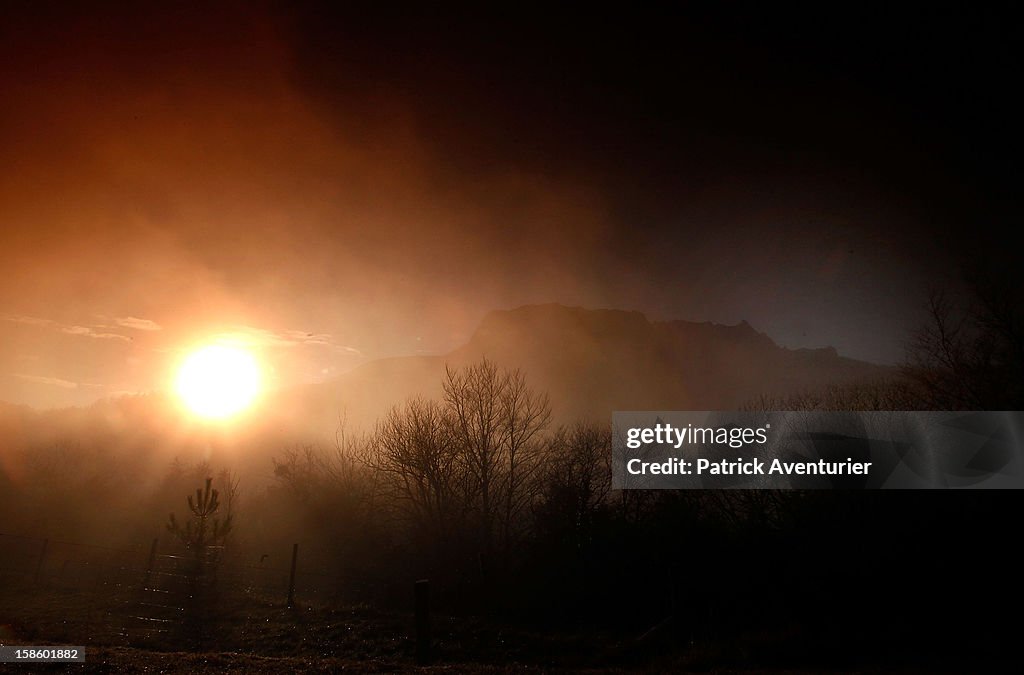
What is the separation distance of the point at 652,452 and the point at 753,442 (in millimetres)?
4983

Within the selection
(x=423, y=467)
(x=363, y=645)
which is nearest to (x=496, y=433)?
(x=423, y=467)

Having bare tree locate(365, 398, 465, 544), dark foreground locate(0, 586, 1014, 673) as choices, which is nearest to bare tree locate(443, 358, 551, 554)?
bare tree locate(365, 398, 465, 544)

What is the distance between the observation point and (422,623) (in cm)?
1040

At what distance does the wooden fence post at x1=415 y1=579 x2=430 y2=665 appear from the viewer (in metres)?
10.3

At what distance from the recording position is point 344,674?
9266 mm

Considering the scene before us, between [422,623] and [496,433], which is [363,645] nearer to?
[422,623]

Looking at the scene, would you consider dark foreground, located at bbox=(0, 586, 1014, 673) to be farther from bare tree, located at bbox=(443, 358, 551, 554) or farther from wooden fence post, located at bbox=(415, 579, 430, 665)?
bare tree, located at bbox=(443, 358, 551, 554)

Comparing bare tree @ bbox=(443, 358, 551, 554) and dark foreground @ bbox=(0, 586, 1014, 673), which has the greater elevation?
bare tree @ bbox=(443, 358, 551, 554)

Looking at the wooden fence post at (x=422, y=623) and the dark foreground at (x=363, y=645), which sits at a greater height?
the wooden fence post at (x=422, y=623)

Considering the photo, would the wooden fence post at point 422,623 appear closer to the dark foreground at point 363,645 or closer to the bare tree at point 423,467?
the dark foreground at point 363,645

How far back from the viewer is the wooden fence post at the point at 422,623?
33.7ft

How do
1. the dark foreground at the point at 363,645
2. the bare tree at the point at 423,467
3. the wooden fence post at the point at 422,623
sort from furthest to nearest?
the bare tree at the point at 423,467 < the wooden fence post at the point at 422,623 < the dark foreground at the point at 363,645

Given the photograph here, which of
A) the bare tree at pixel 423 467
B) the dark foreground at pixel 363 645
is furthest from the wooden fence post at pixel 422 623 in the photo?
the bare tree at pixel 423 467

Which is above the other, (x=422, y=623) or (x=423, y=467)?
(x=423, y=467)
